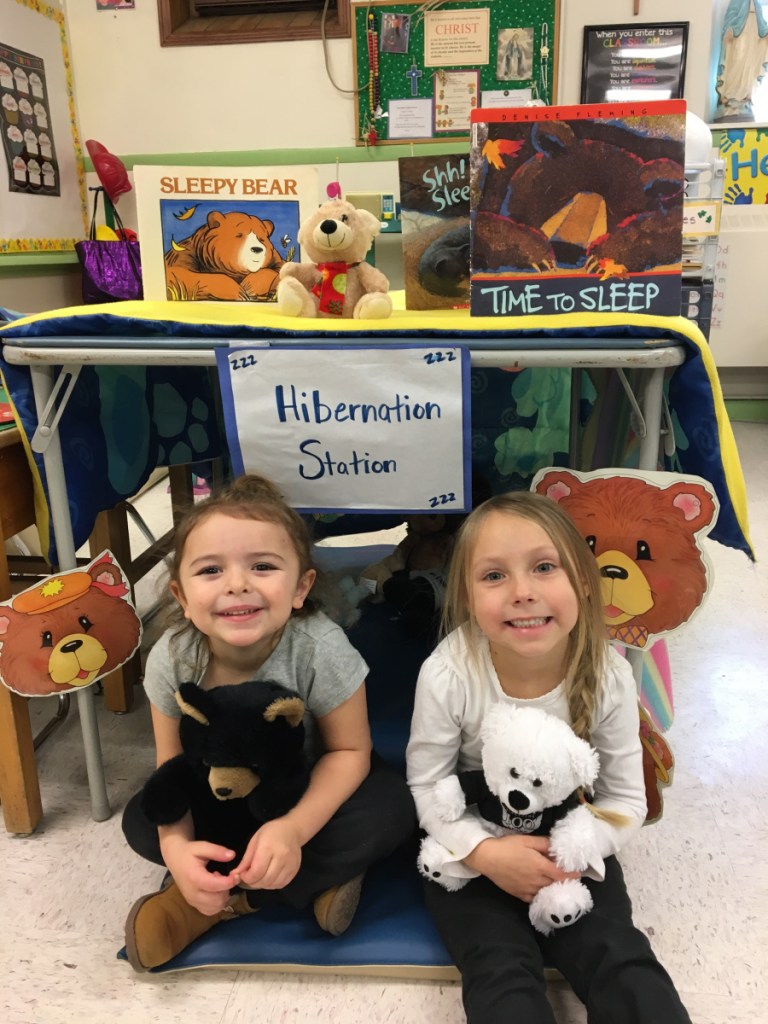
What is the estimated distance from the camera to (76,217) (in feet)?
10.1

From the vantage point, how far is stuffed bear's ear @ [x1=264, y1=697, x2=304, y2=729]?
0.88 meters

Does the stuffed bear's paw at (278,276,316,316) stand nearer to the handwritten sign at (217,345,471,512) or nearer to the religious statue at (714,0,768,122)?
the handwritten sign at (217,345,471,512)

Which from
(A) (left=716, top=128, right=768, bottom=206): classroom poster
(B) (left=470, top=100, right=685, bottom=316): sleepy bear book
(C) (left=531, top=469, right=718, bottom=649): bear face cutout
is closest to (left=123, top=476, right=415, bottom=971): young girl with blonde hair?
(C) (left=531, top=469, right=718, bottom=649): bear face cutout

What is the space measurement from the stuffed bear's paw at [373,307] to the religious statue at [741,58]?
2778 millimetres

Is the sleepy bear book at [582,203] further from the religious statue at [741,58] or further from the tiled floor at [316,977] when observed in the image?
the religious statue at [741,58]

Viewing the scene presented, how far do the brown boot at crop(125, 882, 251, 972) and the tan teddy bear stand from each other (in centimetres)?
77

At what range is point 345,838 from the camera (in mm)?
959

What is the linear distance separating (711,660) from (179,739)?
3.75ft

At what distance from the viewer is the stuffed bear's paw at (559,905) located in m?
0.85

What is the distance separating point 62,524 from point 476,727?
63 centimetres

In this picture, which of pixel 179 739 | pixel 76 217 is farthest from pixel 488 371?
pixel 76 217

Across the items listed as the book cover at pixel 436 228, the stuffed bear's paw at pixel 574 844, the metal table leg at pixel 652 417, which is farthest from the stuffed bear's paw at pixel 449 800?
the book cover at pixel 436 228

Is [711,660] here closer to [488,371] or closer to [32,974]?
[488,371]

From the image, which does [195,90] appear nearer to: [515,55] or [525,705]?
[515,55]
